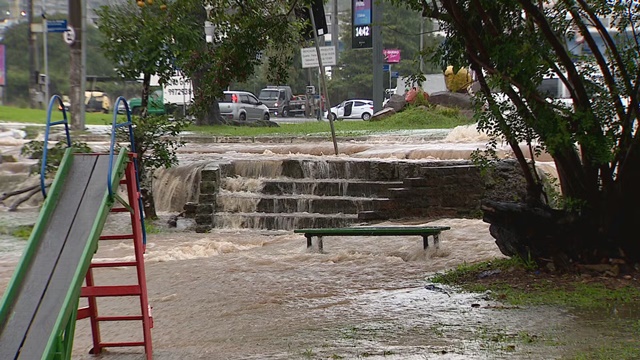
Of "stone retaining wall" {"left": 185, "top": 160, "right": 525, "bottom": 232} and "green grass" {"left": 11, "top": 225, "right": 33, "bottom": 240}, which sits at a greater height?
"stone retaining wall" {"left": 185, "top": 160, "right": 525, "bottom": 232}

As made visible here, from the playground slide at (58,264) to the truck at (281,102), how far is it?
162 feet

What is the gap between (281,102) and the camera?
5631 centimetres

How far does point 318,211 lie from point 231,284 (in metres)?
6.02

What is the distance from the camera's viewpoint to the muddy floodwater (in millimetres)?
7062

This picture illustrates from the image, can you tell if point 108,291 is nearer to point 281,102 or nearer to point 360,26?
point 360,26

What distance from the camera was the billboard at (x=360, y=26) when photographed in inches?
1566

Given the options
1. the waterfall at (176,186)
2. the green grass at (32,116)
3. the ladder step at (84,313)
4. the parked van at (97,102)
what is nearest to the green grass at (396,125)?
the green grass at (32,116)

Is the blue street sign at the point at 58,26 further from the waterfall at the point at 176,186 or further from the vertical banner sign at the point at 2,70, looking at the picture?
the vertical banner sign at the point at 2,70

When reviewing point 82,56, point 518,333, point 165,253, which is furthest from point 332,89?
point 518,333

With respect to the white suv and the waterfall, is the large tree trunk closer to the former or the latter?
the waterfall

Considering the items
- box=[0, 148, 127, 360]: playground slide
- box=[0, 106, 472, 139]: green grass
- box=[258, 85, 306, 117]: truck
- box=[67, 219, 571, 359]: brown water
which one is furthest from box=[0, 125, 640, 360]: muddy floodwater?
box=[258, 85, 306, 117]: truck

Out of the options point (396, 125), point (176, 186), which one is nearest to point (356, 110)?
point (396, 125)

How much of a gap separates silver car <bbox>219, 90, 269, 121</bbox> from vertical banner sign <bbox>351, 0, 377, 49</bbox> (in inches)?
253

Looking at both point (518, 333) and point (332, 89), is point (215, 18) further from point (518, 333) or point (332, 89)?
point (332, 89)
